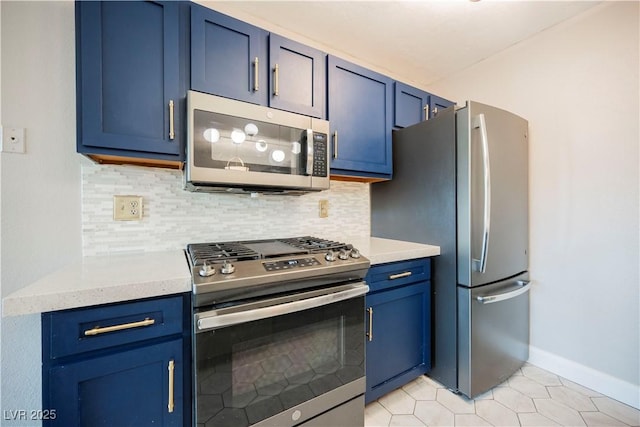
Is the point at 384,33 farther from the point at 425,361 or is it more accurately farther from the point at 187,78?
the point at 425,361

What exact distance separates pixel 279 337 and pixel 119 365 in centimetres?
53

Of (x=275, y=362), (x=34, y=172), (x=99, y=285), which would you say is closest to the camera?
(x=99, y=285)

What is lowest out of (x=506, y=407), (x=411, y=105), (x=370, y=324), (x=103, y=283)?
(x=506, y=407)

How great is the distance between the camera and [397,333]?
5.10ft

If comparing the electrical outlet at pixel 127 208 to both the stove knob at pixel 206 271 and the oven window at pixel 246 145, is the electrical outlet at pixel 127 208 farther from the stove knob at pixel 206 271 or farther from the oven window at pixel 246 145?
the stove knob at pixel 206 271

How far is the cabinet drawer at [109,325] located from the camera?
2.54ft

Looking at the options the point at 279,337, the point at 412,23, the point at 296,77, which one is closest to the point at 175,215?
the point at 279,337

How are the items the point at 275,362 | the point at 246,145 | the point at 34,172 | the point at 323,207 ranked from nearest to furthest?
the point at 275,362 → the point at 34,172 → the point at 246,145 → the point at 323,207

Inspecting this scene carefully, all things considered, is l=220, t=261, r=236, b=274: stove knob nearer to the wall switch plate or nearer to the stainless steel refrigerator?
the wall switch plate

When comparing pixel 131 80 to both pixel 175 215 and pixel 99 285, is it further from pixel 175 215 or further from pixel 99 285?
pixel 99 285

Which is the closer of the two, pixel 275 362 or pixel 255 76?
pixel 275 362

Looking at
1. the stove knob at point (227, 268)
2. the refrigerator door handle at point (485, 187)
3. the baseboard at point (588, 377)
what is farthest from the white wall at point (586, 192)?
the stove knob at point (227, 268)

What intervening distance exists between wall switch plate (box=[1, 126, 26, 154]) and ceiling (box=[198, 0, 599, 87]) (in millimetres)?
1200

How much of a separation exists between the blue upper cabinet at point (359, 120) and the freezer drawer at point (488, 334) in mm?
960
